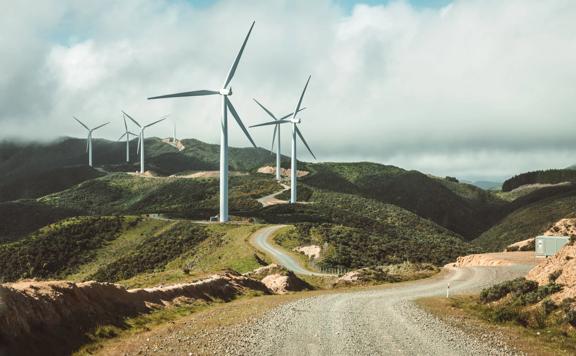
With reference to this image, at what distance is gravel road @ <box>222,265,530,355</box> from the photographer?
19.7 meters

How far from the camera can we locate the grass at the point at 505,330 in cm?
2064

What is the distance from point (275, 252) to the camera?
75438mm

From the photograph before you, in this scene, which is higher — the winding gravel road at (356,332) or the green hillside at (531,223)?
the winding gravel road at (356,332)

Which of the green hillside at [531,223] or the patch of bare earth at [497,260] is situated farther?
the green hillside at [531,223]

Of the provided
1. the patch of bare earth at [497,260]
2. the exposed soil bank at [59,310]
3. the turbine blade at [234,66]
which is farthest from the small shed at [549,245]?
the turbine blade at [234,66]

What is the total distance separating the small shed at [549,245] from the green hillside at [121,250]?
36861 mm

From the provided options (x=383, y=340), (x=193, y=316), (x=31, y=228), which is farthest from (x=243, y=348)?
(x=31, y=228)

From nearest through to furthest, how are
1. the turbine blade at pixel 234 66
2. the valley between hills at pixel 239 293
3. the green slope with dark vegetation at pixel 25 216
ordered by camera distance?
the valley between hills at pixel 239 293
the turbine blade at pixel 234 66
the green slope with dark vegetation at pixel 25 216

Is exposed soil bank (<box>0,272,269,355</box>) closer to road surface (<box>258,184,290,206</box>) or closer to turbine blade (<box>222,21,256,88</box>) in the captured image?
turbine blade (<box>222,21,256,88</box>)

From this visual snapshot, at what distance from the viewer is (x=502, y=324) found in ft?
83.9

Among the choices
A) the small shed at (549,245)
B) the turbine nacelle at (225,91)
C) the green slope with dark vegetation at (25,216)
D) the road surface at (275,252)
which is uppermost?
the turbine nacelle at (225,91)

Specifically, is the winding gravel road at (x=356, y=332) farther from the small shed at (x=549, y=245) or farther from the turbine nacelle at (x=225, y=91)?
the turbine nacelle at (x=225, y=91)

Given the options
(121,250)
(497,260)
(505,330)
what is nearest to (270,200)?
(121,250)

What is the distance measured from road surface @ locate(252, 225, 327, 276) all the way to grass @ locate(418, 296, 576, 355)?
3033 centimetres
